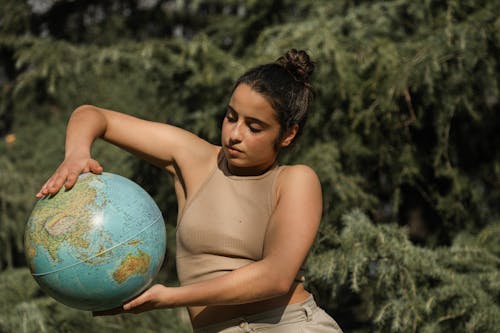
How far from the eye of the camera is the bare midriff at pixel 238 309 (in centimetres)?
266

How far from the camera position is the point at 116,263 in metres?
2.47

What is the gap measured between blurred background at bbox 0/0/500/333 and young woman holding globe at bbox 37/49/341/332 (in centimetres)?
152

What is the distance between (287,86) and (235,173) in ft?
1.18

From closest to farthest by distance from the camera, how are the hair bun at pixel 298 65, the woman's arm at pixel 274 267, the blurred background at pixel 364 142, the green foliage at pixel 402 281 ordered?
the woman's arm at pixel 274 267, the hair bun at pixel 298 65, the green foliage at pixel 402 281, the blurred background at pixel 364 142

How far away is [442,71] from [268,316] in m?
2.95

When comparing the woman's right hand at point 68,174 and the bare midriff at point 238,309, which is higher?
the woman's right hand at point 68,174

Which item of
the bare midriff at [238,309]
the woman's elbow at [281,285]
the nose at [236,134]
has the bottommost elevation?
the bare midriff at [238,309]

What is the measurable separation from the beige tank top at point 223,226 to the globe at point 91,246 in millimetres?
145

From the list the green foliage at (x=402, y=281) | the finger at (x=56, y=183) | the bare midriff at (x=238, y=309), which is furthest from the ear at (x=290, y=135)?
the green foliage at (x=402, y=281)

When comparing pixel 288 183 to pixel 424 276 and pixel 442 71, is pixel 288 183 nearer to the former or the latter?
pixel 424 276

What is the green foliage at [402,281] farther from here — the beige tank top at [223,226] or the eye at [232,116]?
the eye at [232,116]

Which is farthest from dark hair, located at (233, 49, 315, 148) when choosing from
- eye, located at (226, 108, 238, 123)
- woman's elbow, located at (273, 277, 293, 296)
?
woman's elbow, located at (273, 277, 293, 296)

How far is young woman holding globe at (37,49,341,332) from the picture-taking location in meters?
2.48

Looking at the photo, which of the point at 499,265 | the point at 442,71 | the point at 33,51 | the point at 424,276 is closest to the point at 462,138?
the point at 442,71
